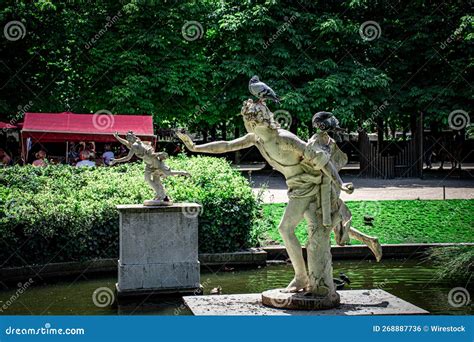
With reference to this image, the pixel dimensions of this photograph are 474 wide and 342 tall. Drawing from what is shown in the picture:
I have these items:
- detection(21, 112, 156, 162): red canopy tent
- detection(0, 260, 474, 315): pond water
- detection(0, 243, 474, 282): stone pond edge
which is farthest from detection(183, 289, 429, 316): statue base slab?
detection(21, 112, 156, 162): red canopy tent

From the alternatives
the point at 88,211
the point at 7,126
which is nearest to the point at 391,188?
the point at 88,211

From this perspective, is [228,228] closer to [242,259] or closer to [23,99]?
[242,259]

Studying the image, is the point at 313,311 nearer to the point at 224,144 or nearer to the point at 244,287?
the point at 224,144

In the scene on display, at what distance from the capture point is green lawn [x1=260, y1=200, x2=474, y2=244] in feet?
60.0

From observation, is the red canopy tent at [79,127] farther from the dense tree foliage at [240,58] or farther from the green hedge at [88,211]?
the green hedge at [88,211]

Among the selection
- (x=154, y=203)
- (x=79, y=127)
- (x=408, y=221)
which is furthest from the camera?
(x=79, y=127)

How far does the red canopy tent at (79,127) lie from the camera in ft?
104

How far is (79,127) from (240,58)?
28.3 ft

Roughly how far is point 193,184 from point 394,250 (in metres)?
4.67

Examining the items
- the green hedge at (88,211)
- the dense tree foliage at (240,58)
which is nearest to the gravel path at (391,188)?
the dense tree foliage at (240,58)

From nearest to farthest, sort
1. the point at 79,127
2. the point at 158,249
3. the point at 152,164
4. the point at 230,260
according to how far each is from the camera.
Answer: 1. the point at 152,164
2. the point at 158,249
3. the point at 230,260
4. the point at 79,127

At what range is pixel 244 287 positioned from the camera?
13430 mm

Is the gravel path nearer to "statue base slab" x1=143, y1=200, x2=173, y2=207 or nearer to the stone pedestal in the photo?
the stone pedestal

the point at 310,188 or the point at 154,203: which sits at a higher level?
the point at 310,188
